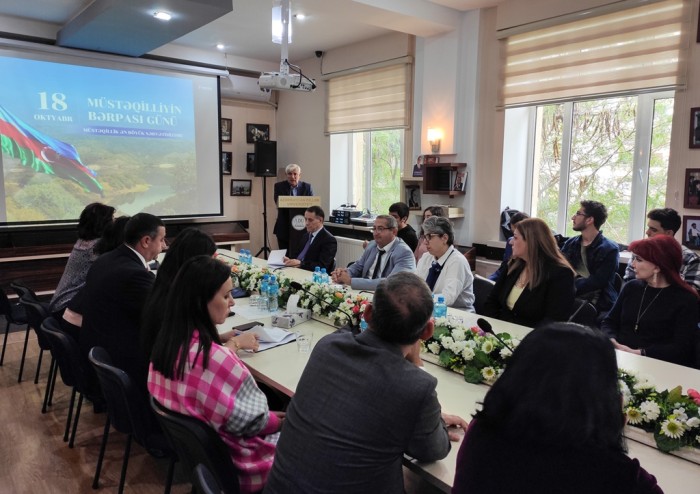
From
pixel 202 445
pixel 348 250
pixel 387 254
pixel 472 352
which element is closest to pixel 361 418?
pixel 202 445

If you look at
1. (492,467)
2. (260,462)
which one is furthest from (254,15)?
(492,467)

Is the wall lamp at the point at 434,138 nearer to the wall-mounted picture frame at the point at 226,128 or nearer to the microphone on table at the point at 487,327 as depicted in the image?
the wall-mounted picture frame at the point at 226,128

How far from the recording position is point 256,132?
847 centimetres

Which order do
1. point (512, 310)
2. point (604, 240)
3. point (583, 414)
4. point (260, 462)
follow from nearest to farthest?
point (583, 414) → point (260, 462) → point (512, 310) → point (604, 240)

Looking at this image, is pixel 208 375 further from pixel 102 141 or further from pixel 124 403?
pixel 102 141

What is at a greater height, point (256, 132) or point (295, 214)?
Answer: point (256, 132)

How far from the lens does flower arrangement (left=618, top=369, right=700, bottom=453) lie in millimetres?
1605

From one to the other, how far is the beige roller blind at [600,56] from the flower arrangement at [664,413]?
346cm

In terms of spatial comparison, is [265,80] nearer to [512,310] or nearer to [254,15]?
[254,15]

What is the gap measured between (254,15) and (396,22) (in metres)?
1.69

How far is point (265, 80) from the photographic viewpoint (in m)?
4.39

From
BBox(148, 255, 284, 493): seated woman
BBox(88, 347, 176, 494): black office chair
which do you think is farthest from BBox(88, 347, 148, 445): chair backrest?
BBox(148, 255, 284, 493): seated woman

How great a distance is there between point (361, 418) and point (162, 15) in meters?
4.80

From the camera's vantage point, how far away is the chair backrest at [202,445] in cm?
158
